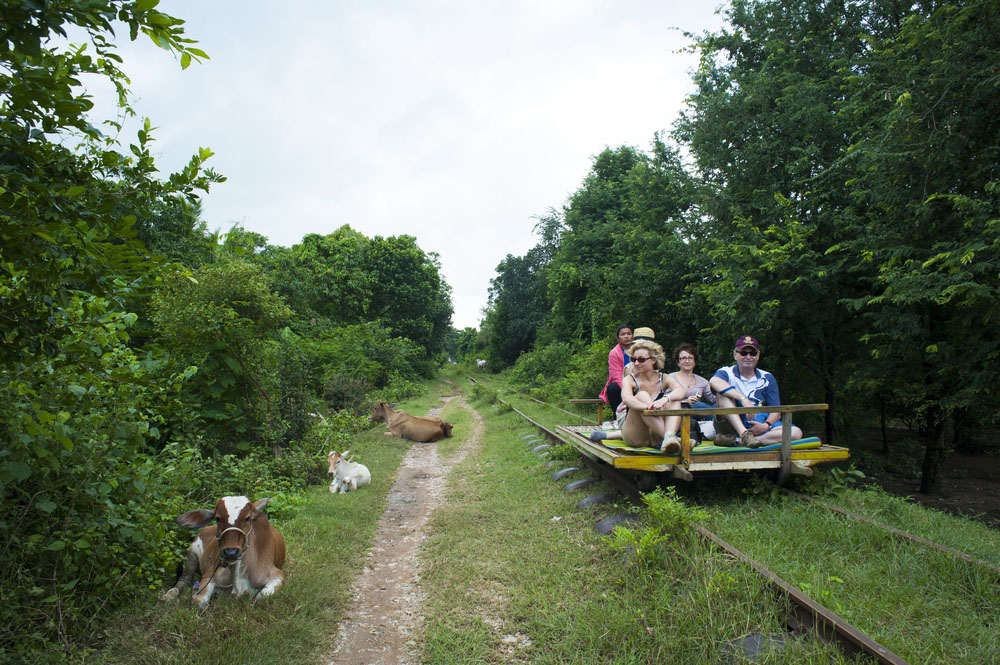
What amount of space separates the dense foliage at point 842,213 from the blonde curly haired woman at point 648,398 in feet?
12.1

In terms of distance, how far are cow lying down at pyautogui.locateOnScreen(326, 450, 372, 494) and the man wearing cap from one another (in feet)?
16.3

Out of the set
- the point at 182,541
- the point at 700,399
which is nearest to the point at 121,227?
the point at 182,541

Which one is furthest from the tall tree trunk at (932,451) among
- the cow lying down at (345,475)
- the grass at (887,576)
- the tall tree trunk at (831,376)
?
the cow lying down at (345,475)

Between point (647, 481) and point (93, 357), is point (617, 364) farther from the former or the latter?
point (93, 357)

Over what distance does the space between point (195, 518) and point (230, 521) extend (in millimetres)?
436

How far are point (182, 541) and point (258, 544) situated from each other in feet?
2.63

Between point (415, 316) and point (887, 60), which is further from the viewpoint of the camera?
point (415, 316)

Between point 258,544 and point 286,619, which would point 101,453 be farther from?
point 286,619

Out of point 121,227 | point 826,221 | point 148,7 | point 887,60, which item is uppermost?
point 887,60

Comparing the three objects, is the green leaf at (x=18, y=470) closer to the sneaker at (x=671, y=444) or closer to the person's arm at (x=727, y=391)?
the sneaker at (x=671, y=444)

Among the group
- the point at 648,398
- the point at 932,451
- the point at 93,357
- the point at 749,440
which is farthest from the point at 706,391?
the point at 932,451

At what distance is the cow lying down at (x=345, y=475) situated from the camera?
7414 millimetres

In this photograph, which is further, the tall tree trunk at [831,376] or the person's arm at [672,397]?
the tall tree trunk at [831,376]

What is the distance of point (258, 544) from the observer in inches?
162
